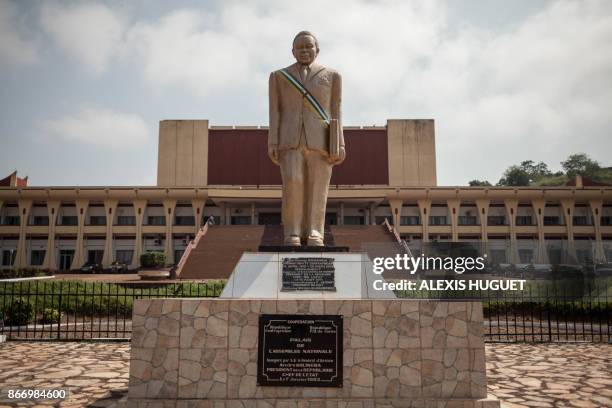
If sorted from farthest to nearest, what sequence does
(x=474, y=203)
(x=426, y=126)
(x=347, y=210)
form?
(x=426, y=126)
(x=347, y=210)
(x=474, y=203)

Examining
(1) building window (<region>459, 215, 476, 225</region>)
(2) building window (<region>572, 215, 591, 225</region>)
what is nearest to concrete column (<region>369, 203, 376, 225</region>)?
(1) building window (<region>459, 215, 476, 225</region>)

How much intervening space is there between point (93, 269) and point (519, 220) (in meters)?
30.9

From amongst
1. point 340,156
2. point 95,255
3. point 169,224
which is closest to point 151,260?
point 169,224

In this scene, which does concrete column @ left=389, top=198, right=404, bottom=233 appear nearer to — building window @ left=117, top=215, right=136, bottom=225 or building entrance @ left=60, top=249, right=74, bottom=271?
building window @ left=117, top=215, right=136, bottom=225

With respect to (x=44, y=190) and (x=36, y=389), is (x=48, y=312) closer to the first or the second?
(x=36, y=389)

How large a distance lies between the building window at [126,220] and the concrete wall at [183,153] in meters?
5.62

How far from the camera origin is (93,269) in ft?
106

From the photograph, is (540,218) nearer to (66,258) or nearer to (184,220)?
(184,220)

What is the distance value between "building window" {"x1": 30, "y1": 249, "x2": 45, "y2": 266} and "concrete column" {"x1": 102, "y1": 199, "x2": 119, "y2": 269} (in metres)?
4.71

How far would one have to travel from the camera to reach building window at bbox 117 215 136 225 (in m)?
34.9

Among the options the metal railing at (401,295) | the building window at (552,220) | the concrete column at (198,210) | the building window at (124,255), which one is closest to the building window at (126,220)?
the building window at (124,255)

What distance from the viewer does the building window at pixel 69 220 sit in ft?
115

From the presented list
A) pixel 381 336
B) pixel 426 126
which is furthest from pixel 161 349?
pixel 426 126

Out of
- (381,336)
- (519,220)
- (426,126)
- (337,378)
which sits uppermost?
(426,126)
